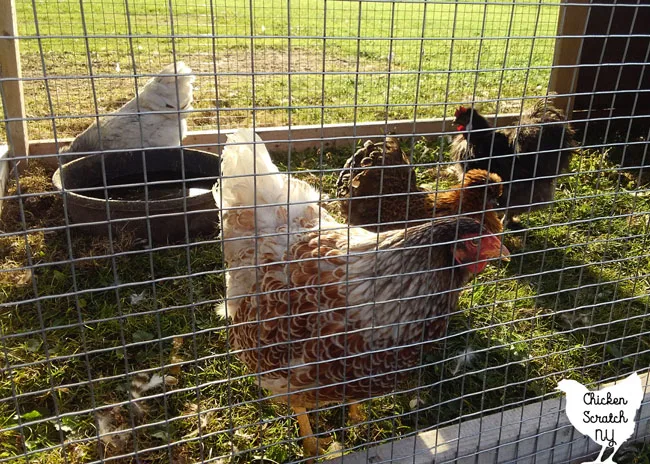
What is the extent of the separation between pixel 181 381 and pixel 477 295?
5.62 feet

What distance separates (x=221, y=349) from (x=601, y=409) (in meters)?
1.71

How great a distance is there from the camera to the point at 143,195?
4000 mm

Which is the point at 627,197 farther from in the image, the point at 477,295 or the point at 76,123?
the point at 76,123

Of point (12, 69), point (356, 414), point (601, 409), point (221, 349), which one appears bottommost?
point (356, 414)

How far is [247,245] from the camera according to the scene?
2236 millimetres

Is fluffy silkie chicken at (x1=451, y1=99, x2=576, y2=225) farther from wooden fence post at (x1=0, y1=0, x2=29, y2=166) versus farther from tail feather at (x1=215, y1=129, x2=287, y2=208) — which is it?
wooden fence post at (x1=0, y1=0, x2=29, y2=166)

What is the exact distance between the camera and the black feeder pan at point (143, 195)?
10.8ft

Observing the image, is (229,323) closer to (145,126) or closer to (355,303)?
(355,303)

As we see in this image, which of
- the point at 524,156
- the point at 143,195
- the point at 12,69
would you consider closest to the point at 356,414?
the point at 524,156

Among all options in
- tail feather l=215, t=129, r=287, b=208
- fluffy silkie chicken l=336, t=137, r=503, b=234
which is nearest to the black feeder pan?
tail feather l=215, t=129, r=287, b=208

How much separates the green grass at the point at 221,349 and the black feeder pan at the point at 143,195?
0.18 m

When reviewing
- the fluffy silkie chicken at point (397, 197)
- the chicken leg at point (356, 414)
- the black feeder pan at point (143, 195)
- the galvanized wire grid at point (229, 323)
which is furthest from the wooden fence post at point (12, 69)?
the chicken leg at point (356, 414)

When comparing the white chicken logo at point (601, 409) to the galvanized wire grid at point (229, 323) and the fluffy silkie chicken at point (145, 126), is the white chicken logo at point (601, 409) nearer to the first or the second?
the galvanized wire grid at point (229, 323)

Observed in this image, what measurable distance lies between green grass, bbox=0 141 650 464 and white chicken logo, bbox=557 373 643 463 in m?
0.14
